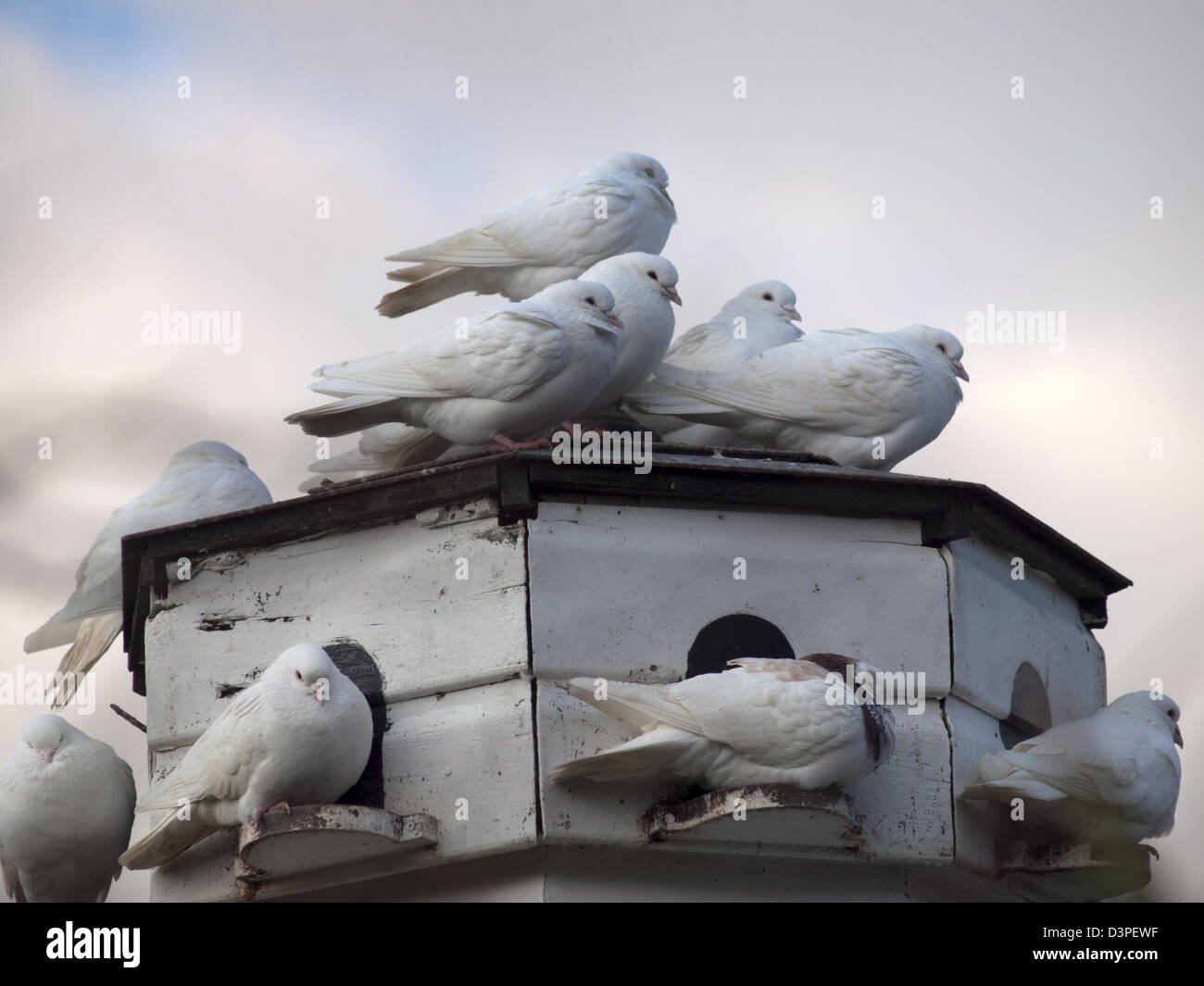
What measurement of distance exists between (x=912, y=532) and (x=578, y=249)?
2.75m

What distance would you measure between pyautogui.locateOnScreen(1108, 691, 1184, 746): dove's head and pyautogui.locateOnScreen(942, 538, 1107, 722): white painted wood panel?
51 cm

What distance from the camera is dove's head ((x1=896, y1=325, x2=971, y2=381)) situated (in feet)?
36.7

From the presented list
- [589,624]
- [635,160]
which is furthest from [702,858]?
[635,160]

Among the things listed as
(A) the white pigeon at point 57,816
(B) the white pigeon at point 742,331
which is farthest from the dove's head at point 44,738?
(B) the white pigeon at point 742,331

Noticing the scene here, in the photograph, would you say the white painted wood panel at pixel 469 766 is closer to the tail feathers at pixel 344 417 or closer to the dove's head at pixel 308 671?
the dove's head at pixel 308 671

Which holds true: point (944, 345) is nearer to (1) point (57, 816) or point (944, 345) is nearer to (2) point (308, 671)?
(2) point (308, 671)

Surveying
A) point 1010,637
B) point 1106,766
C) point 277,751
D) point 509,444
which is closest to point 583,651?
point 509,444

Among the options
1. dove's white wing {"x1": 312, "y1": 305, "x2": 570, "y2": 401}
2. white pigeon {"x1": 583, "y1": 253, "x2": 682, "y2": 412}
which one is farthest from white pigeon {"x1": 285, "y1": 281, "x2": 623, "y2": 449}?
white pigeon {"x1": 583, "y1": 253, "x2": 682, "y2": 412}

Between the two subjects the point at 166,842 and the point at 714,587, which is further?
the point at 714,587

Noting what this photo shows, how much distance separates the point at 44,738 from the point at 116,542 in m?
1.32

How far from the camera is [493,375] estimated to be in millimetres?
10070

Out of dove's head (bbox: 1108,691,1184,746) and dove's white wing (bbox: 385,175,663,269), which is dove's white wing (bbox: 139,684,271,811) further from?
dove's head (bbox: 1108,691,1184,746)

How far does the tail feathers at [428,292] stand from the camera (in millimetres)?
11633

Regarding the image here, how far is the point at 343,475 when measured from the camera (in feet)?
40.3
